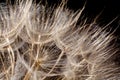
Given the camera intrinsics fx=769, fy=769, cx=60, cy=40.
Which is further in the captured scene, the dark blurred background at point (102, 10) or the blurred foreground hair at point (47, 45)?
the dark blurred background at point (102, 10)

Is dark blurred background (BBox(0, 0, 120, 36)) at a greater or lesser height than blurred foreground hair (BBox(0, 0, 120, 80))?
greater

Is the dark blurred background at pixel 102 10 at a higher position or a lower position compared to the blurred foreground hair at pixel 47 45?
higher

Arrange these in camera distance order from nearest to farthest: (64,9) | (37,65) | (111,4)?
(37,65)
(64,9)
(111,4)

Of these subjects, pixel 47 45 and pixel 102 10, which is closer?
pixel 47 45

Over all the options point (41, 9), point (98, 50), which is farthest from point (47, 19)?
point (98, 50)

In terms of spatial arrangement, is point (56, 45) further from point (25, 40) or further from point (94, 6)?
point (94, 6)

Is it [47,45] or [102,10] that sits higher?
[102,10]

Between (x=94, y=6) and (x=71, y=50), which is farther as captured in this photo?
(x=94, y=6)

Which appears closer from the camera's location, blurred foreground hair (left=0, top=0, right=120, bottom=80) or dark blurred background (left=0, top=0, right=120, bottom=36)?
blurred foreground hair (left=0, top=0, right=120, bottom=80)
